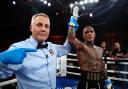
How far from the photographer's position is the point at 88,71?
3340mm

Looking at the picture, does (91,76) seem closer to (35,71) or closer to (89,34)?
(89,34)

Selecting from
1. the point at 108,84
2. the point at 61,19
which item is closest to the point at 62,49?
the point at 108,84

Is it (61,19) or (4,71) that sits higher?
(61,19)

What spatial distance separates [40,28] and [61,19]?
12.5m

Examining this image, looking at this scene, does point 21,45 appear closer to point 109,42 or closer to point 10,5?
point 10,5

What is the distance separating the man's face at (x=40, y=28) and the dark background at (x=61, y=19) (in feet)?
26.4

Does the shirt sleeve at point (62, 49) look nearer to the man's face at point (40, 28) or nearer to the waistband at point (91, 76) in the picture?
the man's face at point (40, 28)

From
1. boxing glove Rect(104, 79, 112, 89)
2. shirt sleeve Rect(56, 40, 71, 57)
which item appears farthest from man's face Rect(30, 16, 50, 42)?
boxing glove Rect(104, 79, 112, 89)

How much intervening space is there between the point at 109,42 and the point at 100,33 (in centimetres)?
107

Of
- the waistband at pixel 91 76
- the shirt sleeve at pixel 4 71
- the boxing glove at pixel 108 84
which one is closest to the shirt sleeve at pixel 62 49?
the shirt sleeve at pixel 4 71

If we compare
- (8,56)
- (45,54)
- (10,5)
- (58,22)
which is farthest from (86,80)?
(58,22)

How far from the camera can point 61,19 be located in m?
14.2

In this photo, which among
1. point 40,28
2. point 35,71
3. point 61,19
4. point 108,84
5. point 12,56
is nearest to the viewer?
point 12,56

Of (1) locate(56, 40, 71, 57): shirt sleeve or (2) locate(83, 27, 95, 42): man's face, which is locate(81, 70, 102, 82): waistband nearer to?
(2) locate(83, 27, 95, 42): man's face
